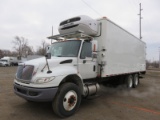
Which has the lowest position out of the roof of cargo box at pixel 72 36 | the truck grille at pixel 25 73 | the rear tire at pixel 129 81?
the rear tire at pixel 129 81

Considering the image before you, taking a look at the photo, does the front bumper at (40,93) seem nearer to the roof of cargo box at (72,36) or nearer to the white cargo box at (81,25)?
the roof of cargo box at (72,36)

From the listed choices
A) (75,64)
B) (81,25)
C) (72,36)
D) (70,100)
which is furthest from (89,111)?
(81,25)

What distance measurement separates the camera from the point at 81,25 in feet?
20.0

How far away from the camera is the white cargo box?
6.12 metres

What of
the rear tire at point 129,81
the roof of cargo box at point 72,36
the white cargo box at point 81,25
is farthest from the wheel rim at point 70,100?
the rear tire at point 129,81

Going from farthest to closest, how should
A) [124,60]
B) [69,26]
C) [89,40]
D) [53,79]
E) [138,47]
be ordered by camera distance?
[138,47] → [124,60] → [69,26] → [89,40] → [53,79]

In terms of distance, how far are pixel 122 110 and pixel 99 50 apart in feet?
8.27

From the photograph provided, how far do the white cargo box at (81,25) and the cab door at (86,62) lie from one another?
584 mm

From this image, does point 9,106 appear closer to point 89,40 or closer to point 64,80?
point 64,80

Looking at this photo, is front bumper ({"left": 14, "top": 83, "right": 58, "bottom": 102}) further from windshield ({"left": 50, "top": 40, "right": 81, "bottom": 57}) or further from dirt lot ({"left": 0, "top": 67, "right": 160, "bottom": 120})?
windshield ({"left": 50, "top": 40, "right": 81, "bottom": 57})

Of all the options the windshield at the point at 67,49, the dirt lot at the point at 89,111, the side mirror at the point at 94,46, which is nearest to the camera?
the dirt lot at the point at 89,111

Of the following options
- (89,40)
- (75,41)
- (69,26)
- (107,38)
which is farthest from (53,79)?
(107,38)

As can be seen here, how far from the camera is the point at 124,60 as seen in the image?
8.38m

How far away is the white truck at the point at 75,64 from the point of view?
4.57m
